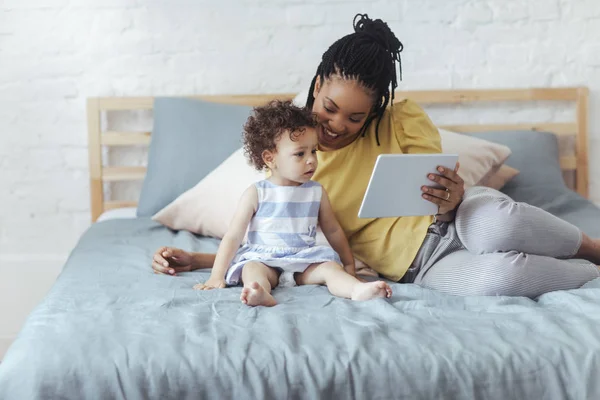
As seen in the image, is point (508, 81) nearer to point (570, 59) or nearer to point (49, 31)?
point (570, 59)

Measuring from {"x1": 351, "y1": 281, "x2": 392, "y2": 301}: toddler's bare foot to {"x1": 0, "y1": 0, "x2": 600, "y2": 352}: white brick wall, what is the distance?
4.38 feet

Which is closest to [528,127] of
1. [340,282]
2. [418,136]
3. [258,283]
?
[418,136]

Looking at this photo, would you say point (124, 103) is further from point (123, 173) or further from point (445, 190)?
point (445, 190)

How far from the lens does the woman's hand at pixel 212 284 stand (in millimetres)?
1620

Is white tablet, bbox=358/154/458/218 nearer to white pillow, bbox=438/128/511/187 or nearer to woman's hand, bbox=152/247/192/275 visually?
woman's hand, bbox=152/247/192/275

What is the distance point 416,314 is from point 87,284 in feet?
2.26

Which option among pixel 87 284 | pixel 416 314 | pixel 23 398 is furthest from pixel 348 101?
pixel 23 398

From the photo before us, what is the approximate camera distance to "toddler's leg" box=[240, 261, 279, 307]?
143 cm

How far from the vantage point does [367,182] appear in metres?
1.88

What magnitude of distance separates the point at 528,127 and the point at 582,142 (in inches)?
7.5

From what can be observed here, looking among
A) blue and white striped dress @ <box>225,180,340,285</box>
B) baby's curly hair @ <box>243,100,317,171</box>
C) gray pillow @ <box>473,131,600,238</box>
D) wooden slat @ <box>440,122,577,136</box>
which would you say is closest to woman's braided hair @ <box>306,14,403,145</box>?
baby's curly hair @ <box>243,100,317,171</box>

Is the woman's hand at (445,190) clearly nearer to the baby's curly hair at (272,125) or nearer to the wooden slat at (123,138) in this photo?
the baby's curly hair at (272,125)

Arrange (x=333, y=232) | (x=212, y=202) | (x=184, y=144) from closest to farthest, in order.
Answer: (x=333, y=232), (x=212, y=202), (x=184, y=144)

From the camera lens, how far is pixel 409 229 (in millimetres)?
1809
